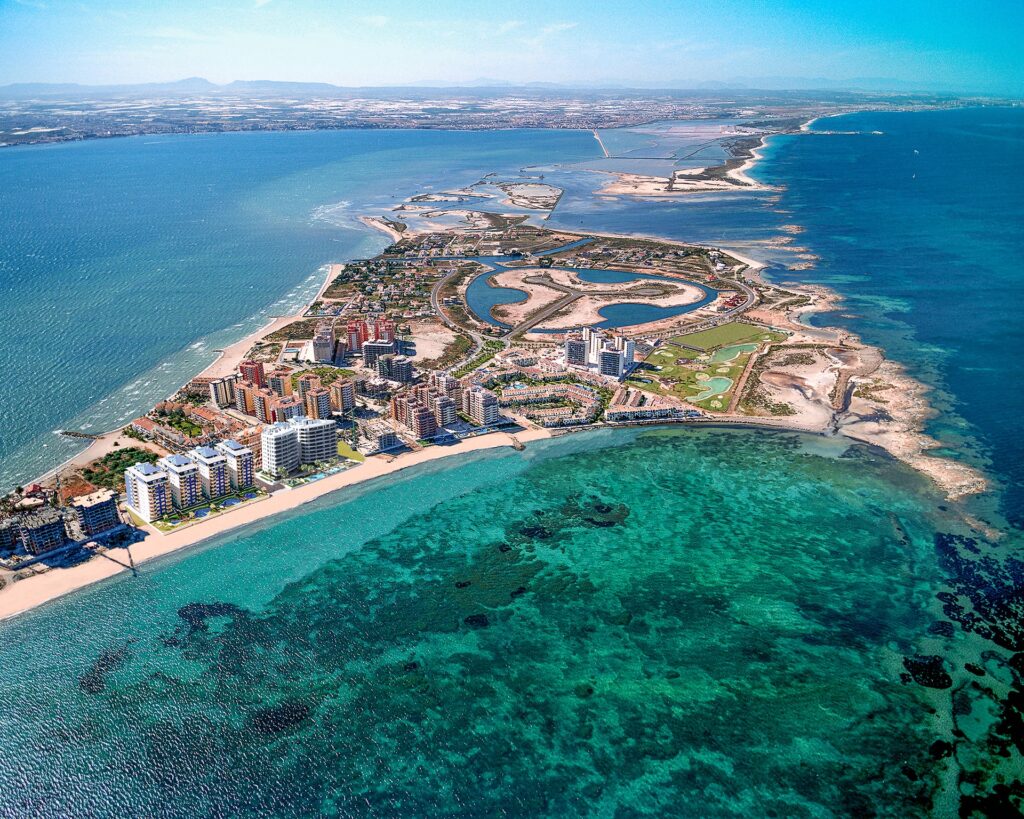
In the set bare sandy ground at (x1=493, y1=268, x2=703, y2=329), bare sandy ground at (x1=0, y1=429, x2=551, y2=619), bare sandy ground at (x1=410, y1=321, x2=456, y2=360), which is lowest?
bare sandy ground at (x1=0, y1=429, x2=551, y2=619)

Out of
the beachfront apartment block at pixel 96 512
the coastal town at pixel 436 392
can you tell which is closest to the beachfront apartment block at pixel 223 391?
the coastal town at pixel 436 392

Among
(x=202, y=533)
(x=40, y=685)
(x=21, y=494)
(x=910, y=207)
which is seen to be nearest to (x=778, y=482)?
(x=202, y=533)

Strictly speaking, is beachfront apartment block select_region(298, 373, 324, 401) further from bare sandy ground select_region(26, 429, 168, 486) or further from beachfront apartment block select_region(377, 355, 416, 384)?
bare sandy ground select_region(26, 429, 168, 486)

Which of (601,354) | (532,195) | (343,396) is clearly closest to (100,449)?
(343,396)

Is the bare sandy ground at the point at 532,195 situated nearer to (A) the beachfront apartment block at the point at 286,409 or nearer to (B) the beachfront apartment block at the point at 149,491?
(A) the beachfront apartment block at the point at 286,409

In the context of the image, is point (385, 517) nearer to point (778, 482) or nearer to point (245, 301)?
point (778, 482)

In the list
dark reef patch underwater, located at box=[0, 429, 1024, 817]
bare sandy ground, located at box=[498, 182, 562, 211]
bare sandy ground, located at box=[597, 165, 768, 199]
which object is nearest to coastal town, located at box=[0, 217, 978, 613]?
dark reef patch underwater, located at box=[0, 429, 1024, 817]
